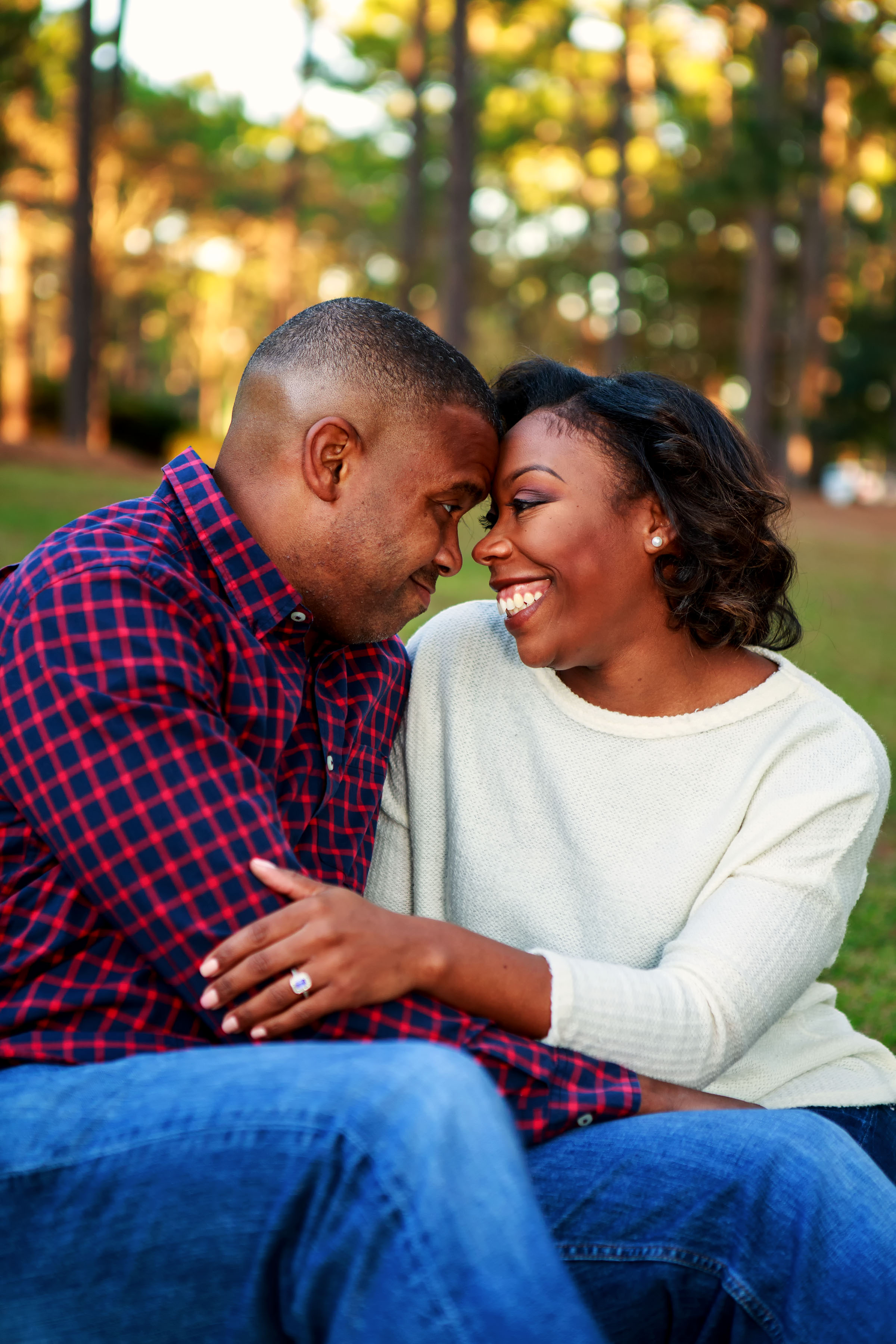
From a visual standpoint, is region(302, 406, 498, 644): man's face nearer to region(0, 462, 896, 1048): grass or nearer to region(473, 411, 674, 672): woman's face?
region(473, 411, 674, 672): woman's face

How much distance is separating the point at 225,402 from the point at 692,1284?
5694cm

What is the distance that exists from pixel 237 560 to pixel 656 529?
97 cm

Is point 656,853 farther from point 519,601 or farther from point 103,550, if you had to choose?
point 103,550

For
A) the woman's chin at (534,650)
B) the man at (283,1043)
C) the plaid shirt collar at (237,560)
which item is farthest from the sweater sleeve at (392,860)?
the plaid shirt collar at (237,560)

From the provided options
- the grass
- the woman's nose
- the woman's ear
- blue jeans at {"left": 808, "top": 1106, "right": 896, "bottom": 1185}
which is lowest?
the grass

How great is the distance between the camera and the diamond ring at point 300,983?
6.20 feet

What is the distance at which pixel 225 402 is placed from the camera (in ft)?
186

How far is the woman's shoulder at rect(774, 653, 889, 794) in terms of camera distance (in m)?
2.53

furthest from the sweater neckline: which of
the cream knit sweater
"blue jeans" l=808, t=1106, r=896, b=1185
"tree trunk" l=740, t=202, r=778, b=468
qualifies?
"tree trunk" l=740, t=202, r=778, b=468

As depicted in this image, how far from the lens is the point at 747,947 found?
2.30 meters

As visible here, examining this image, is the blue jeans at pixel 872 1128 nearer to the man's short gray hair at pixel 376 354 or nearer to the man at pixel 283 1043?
the man at pixel 283 1043

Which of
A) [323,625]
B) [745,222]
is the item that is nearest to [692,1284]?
[323,625]

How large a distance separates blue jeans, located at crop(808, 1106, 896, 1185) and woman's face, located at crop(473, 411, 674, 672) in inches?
39.4

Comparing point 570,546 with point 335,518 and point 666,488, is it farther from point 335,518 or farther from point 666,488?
point 335,518
